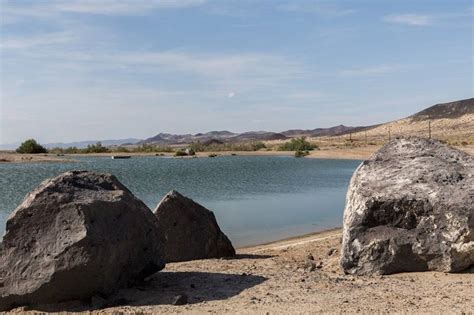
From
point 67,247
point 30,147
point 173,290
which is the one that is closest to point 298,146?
point 30,147

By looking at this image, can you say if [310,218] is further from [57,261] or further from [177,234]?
[57,261]

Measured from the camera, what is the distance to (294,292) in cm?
826

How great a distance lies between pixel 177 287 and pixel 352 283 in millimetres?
2535

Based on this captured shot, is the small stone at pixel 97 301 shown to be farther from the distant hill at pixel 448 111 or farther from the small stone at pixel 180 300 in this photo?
the distant hill at pixel 448 111

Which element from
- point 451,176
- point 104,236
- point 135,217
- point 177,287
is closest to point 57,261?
point 104,236

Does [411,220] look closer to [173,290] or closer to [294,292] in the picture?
[294,292]

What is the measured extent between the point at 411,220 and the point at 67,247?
512 centimetres

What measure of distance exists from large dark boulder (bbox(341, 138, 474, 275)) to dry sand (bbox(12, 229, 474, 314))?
0.26m

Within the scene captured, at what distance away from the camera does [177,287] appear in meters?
8.85

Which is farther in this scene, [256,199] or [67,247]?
[256,199]

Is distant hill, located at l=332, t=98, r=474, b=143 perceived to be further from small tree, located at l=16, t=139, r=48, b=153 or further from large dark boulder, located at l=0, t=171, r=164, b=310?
large dark boulder, located at l=0, t=171, r=164, b=310

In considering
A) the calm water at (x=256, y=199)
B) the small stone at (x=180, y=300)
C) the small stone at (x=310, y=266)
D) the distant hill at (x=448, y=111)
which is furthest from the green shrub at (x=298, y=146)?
the small stone at (x=180, y=300)

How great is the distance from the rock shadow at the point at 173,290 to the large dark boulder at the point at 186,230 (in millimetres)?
2114

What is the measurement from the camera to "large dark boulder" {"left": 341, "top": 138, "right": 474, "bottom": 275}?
9.08 meters
